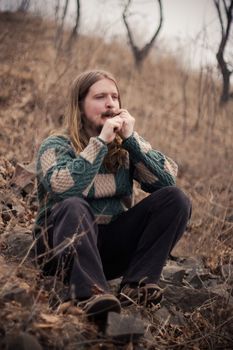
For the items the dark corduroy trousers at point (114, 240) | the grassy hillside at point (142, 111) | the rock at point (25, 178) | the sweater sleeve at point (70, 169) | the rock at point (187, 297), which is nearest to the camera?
the dark corduroy trousers at point (114, 240)

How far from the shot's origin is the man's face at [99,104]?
3.63 meters

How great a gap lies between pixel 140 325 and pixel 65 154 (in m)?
1.09

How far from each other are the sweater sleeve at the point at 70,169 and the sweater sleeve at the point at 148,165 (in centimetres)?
31

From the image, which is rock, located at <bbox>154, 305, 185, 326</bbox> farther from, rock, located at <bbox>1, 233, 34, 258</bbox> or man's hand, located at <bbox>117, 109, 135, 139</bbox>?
man's hand, located at <bbox>117, 109, 135, 139</bbox>

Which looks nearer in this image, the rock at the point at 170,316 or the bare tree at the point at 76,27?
the rock at the point at 170,316

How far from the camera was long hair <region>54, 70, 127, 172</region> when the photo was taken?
361 centimetres

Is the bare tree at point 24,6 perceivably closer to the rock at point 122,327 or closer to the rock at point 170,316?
the rock at point 170,316

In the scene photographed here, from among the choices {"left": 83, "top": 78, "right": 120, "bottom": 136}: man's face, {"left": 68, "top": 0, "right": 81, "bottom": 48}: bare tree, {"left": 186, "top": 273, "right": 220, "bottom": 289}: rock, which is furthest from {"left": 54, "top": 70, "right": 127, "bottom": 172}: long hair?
{"left": 68, "top": 0, "right": 81, "bottom": 48}: bare tree

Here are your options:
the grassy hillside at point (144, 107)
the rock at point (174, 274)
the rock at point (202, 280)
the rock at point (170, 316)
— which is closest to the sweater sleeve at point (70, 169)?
the rock at point (170, 316)

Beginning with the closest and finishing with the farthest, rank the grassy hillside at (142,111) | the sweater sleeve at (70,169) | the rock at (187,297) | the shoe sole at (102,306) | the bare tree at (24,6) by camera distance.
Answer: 1. the shoe sole at (102,306)
2. the sweater sleeve at (70,169)
3. the rock at (187,297)
4. the grassy hillside at (142,111)
5. the bare tree at (24,6)

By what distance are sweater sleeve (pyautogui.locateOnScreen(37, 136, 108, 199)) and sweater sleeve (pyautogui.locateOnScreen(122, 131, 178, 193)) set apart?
0.31 m

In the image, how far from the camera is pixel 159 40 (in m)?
13.5

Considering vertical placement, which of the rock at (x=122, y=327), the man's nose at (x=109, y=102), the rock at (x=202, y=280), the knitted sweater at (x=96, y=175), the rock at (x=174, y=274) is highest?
the man's nose at (x=109, y=102)

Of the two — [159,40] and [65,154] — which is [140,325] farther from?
[159,40]
